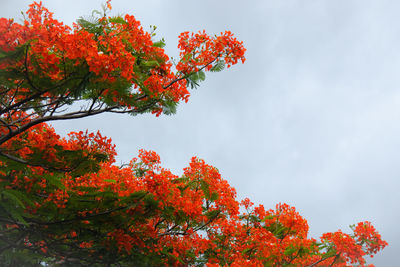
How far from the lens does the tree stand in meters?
4.64

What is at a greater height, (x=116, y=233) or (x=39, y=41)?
(x=39, y=41)

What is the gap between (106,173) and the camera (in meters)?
7.62

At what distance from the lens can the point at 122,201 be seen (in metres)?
6.42

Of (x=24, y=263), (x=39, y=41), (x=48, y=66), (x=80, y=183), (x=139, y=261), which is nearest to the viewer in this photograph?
(x=39, y=41)

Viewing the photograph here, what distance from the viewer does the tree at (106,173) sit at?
4.64 metres

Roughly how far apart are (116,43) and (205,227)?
6.75 meters

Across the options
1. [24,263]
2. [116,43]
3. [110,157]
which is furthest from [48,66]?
[24,263]

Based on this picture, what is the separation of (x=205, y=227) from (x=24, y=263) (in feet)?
26.3

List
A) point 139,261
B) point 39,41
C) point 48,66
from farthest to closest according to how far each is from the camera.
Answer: point 139,261, point 48,66, point 39,41

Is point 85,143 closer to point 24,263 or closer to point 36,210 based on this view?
point 36,210

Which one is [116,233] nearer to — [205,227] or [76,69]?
[205,227]

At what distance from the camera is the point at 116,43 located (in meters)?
4.63

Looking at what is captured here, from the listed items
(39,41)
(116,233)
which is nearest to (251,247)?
(116,233)

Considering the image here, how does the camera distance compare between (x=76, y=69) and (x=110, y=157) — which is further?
(x=110, y=157)
